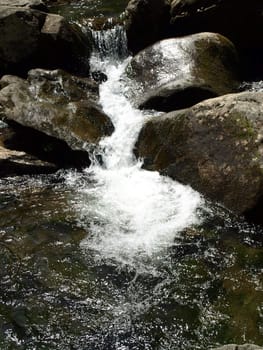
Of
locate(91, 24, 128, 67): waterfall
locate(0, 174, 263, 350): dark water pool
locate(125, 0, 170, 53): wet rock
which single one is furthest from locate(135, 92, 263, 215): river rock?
locate(91, 24, 128, 67): waterfall

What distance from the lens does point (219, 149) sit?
7742 mm

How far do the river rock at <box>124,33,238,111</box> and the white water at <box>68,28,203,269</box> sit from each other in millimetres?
654

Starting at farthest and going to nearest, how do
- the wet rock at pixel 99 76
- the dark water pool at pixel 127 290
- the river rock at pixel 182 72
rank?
1. the wet rock at pixel 99 76
2. the river rock at pixel 182 72
3. the dark water pool at pixel 127 290

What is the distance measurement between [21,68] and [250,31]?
5903 mm

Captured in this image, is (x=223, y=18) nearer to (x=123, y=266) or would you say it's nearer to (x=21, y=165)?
(x=21, y=165)

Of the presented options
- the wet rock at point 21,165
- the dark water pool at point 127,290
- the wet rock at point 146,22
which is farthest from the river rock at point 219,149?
the wet rock at point 146,22

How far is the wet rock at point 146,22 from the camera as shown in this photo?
12.3 meters

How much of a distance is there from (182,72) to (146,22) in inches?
108

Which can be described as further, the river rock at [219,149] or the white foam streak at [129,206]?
the river rock at [219,149]

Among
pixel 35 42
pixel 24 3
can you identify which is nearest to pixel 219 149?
pixel 35 42

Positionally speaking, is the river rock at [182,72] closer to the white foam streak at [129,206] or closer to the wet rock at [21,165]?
the white foam streak at [129,206]

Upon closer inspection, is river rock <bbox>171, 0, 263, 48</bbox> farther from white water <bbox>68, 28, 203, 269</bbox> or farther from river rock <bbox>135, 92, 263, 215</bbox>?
river rock <bbox>135, 92, 263, 215</bbox>

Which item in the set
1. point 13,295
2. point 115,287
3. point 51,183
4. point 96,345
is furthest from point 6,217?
point 96,345

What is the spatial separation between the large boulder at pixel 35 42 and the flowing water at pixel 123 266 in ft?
14.3
